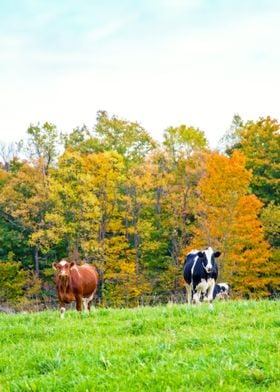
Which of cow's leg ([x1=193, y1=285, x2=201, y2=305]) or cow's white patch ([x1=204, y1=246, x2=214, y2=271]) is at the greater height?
cow's white patch ([x1=204, y1=246, x2=214, y2=271])

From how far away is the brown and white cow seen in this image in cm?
1466

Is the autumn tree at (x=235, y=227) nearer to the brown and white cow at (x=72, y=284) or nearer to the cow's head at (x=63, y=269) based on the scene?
the brown and white cow at (x=72, y=284)

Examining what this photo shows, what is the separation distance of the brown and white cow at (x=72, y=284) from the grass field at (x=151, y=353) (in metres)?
3.28

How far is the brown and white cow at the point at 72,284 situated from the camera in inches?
577

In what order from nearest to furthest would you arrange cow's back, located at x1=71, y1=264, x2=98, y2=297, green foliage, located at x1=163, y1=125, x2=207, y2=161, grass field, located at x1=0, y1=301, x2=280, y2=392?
1. grass field, located at x1=0, y1=301, x2=280, y2=392
2. cow's back, located at x1=71, y1=264, x2=98, y2=297
3. green foliage, located at x1=163, y1=125, x2=207, y2=161

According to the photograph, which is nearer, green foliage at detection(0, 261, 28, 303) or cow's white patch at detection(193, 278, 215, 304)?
cow's white patch at detection(193, 278, 215, 304)

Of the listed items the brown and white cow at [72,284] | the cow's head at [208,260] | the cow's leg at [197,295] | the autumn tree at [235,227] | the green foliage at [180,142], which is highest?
the green foliage at [180,142]

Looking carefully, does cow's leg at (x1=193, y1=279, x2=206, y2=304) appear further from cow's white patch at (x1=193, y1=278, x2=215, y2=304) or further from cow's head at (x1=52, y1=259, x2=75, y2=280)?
cow's head at (x1=52, y1=259, x2=75, y2=280)

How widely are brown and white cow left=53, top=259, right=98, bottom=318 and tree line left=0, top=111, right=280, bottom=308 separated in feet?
65.2

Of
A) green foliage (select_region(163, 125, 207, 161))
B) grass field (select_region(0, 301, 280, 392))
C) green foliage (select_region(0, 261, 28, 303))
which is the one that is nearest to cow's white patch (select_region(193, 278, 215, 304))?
grass field (select_region(0, 301, 280, 392))

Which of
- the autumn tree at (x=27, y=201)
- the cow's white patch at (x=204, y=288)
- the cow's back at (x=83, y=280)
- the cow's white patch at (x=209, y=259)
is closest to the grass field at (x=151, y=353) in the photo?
the cow's back at (x=83, y=280)

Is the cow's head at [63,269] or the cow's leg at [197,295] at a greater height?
the cow's head at [63,269]

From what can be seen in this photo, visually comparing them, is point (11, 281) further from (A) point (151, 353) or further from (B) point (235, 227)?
(A) point (151, 353)

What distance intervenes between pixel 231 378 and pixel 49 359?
101 inches
